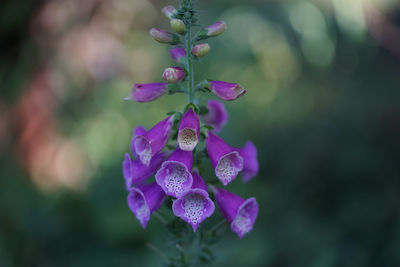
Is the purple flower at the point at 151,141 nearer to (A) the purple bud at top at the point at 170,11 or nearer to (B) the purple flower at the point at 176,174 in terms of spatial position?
(B) the purple flower at the point at 176,174

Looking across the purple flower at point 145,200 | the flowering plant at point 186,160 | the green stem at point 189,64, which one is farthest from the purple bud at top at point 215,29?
the purple flower at point 145,200

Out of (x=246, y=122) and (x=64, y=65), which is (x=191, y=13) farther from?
(x=64, y=65)

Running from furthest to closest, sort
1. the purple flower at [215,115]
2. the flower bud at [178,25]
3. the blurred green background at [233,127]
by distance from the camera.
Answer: the blurred green background at [233,127]
the purple flower at [215,115]
the flower bud at [178,25]

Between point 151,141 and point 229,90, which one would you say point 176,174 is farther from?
point 229,90

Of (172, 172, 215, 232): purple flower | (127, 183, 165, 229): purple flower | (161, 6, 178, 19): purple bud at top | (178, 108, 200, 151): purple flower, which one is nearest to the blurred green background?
(127, 183, 165, 229): purple flower

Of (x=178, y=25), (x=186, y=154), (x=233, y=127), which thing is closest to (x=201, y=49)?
(x=178, y=25)
